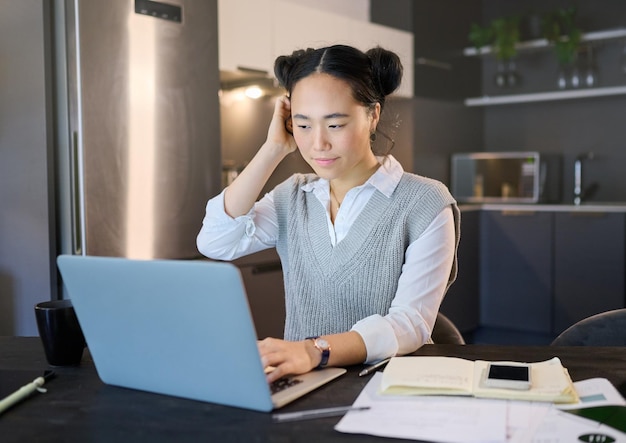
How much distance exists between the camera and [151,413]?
93 cm

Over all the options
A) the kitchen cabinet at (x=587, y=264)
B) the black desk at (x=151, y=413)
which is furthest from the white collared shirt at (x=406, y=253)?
the kitchen cabinet at (x=587, y=264)

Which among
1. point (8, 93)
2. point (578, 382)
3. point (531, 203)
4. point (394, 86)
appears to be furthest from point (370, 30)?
point (578, 382)

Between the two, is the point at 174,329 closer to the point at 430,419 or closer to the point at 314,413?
the point at 314,413

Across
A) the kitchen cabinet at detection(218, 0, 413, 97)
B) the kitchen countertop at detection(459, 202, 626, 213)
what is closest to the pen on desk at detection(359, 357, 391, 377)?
the kitchen cabinet at detection(218, 0, 413, 97)

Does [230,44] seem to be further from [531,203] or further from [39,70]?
[531,203]

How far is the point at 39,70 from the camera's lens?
2596mm

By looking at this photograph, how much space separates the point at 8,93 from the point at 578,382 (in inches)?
90.6

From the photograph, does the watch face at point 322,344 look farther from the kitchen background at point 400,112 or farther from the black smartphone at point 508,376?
the kitchen background at point 400,112

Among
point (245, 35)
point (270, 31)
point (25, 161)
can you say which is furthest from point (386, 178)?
point (270, 31)

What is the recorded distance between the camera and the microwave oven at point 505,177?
4473 mm

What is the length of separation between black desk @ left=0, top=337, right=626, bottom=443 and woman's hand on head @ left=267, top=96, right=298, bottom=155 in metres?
0.62

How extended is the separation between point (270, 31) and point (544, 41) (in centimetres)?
204

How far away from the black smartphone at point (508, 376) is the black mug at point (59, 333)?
25.7 inches

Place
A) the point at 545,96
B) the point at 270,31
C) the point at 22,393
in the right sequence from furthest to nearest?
the point at 545,96
the point at 270,31
the point at 22,393
